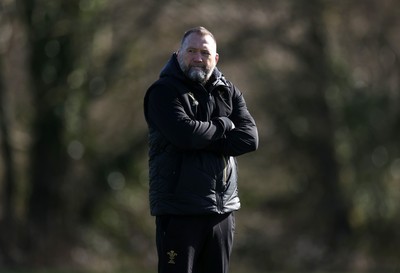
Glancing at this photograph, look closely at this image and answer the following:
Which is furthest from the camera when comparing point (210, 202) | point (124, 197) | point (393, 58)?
point (124, 197)

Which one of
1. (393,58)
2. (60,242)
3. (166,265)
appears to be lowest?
(166,265)

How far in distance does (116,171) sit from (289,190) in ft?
13.5

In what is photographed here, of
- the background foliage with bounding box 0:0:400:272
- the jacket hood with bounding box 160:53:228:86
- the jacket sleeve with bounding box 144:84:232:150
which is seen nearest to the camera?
the jacket sleeve with bounding box 144:84:232:150

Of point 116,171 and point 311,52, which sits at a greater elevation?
point 311,52

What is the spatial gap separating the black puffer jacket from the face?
0.09 metres

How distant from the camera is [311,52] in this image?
67.6 feet

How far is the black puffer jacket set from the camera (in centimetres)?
544

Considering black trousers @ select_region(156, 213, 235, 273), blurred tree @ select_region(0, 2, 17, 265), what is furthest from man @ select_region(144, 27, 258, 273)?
blurred tree @ select_region(0, 2, 17, 265)

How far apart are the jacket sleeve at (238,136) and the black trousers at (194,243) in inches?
14.9

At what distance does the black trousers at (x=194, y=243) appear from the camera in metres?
5.49

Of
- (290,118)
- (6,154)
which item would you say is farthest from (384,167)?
(6,154)

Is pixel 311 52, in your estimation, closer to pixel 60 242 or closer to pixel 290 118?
pixel 290 118

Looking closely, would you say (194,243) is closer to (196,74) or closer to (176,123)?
(176,123)

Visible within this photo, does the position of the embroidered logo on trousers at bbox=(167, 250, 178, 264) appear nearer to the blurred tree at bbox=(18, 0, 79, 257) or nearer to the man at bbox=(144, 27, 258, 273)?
the man at bbox=(144, 27, 258, 273)
